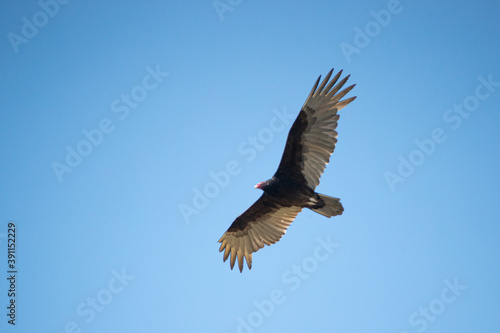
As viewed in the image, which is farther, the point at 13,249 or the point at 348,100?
the point at 13,249

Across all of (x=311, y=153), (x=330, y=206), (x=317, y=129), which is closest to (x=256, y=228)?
(x=330, y=206)

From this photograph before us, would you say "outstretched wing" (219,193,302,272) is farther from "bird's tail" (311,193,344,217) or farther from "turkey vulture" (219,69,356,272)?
"bird's tail" (311,193,344,217)

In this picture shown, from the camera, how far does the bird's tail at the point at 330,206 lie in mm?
8539

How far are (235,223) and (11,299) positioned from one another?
4.97 meters

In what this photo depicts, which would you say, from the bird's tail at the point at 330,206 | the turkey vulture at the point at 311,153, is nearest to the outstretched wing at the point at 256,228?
the turkey vulture at the point at 311,153

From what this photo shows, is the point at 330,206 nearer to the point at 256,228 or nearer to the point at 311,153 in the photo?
the point at 311,153

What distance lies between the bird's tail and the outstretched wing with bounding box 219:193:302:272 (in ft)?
3.68

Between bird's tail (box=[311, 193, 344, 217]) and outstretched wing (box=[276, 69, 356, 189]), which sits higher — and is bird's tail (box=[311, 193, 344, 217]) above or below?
below

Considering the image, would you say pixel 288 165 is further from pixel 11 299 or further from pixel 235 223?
pixel 11 299

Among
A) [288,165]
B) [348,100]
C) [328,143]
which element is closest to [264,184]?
[288,165]

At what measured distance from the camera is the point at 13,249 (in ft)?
32.4

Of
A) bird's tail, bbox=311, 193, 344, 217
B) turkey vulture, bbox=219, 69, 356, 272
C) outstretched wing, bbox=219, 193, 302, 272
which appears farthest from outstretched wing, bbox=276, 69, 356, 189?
outstretched wing, bbox=219, 193, 302, 272

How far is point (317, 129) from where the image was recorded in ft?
28.6

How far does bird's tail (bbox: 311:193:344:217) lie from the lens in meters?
8.54
